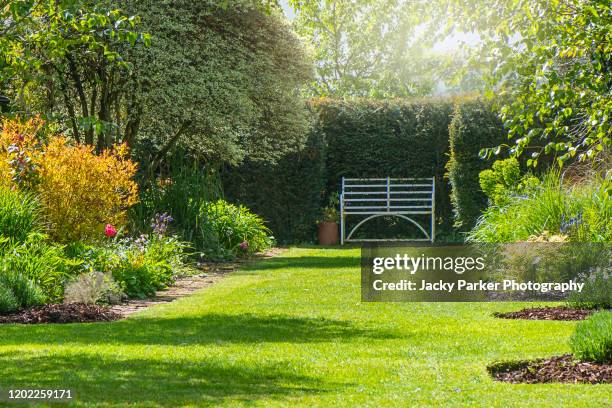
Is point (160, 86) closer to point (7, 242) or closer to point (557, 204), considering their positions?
point (7, 242)

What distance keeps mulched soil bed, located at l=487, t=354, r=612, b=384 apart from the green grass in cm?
15

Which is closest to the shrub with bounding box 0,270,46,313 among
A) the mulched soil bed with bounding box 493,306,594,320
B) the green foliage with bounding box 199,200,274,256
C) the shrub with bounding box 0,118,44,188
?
the shrub with bounding box 0,118,44,188

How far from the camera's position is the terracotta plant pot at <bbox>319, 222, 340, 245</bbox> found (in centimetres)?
1867

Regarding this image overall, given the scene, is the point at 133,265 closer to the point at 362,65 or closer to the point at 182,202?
the point at 182,202

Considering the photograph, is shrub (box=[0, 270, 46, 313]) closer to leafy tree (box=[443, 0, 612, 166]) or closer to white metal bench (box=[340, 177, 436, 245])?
leafy tree (box=[443, 0, 612, 166])

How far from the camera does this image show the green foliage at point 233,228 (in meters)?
14.9

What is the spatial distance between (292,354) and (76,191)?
5.15 metres

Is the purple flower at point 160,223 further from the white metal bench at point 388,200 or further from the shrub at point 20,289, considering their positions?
the white metal bench at point 388,200

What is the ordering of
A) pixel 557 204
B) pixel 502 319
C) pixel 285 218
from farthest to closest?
pixel 285 218, pixel 557 204, pixel 502 319

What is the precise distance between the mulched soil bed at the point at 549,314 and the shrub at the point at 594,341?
2.20 m

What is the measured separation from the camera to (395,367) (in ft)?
19.1

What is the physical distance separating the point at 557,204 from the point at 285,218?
866cm

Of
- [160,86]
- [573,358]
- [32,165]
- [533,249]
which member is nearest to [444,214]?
[160,86]

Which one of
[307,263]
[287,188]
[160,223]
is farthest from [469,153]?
[160,223]
